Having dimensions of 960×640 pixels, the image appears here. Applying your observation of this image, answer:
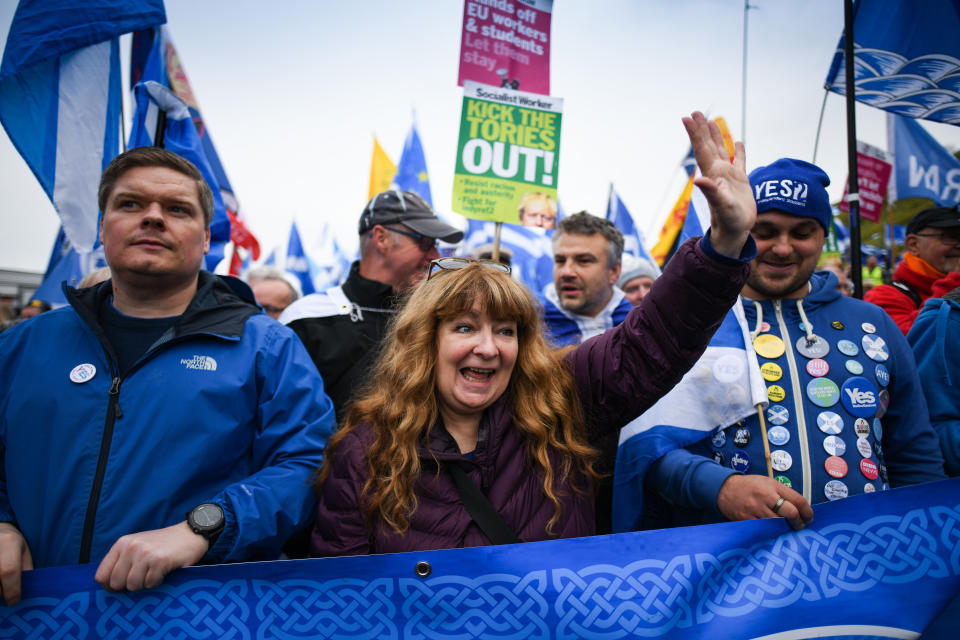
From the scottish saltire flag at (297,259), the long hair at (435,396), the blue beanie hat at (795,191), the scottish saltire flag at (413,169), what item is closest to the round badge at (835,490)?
the long hair at (435,396)

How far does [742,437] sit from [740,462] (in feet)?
0.29

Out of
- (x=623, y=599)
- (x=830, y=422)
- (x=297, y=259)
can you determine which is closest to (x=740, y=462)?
(x=830, y=422)

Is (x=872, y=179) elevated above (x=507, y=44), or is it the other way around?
(x=507, y=44)

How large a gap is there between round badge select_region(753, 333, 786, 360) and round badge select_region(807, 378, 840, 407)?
0.15m

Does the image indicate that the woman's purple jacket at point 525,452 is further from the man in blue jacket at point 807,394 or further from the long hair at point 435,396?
the man in blue jacket at point 807,394

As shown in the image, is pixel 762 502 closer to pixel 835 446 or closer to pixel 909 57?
pixel 835 446

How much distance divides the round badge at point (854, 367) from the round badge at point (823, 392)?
0.08m

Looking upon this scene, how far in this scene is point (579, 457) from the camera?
1887mm

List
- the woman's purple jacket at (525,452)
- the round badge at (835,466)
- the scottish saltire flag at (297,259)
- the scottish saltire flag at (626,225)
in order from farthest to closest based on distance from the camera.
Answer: the scottish saltire flag at (297,259), the scottish saltire flag at (626,225), the round badge at (835,466), the woman's purple jacket at (525,452)

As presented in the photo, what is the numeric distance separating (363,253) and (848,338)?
2.57 m

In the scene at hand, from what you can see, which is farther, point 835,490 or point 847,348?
point 847,348

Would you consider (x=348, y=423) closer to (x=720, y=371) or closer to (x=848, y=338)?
(x=720, y=371)

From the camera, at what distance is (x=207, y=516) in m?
1.61

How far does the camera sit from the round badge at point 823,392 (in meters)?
1.98
